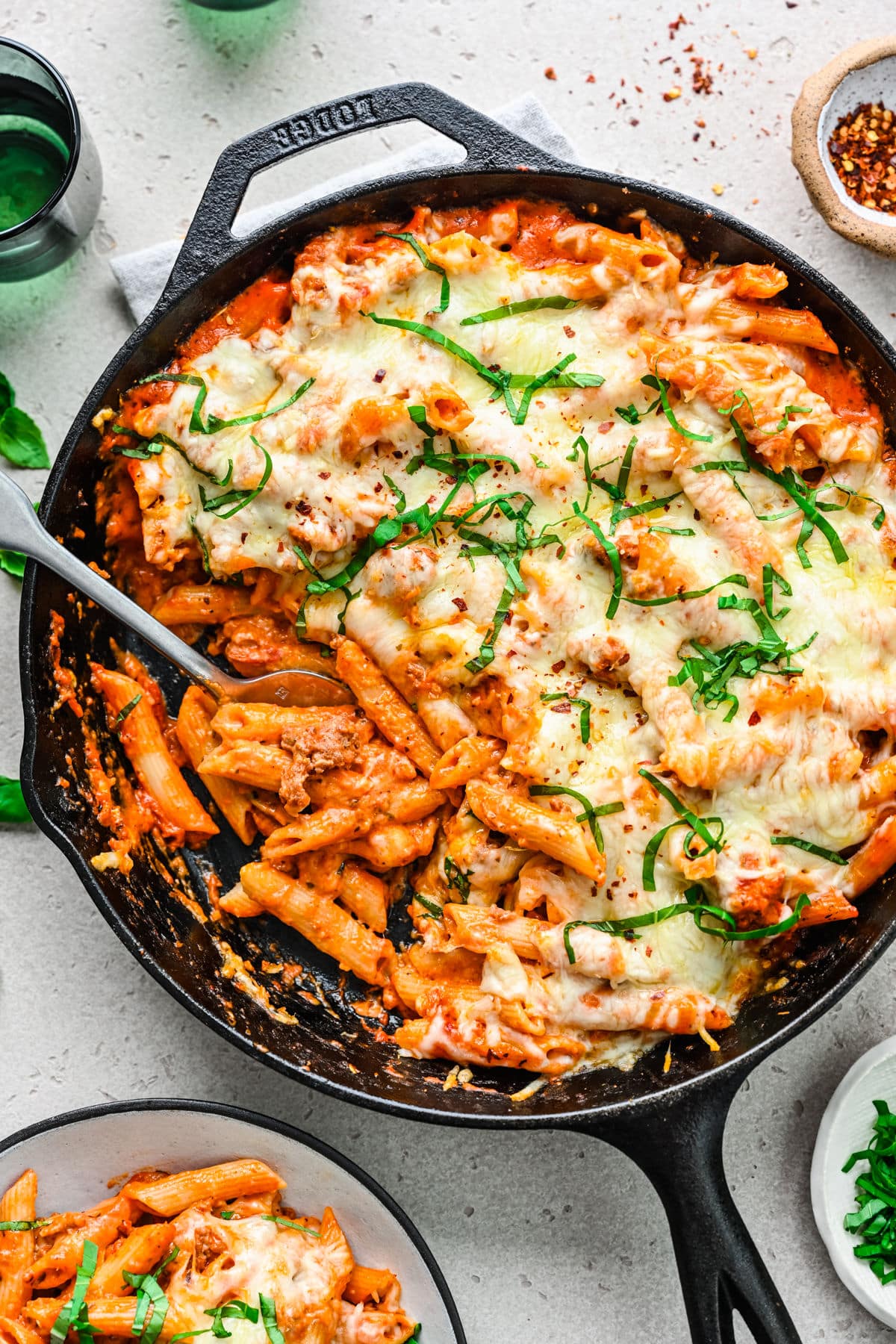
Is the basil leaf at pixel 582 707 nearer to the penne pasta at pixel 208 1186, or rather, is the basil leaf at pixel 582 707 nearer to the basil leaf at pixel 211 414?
the basil leaf at pixel 211 414

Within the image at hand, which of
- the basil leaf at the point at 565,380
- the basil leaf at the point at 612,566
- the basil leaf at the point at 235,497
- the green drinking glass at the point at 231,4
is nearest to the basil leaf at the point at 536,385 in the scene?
the basil leaf at the point at 565,380

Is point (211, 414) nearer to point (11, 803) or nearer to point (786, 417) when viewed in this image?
point (11, 803)

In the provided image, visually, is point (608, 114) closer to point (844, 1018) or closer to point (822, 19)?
point (822, 19)

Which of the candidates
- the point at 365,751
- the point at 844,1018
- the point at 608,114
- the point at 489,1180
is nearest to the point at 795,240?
the point at 608,114

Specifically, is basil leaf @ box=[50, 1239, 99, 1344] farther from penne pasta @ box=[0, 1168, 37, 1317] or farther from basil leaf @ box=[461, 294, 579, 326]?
basil leaf @ box=[461, 294, 579, 326]

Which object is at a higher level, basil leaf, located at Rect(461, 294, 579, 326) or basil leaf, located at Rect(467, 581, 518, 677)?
basil leaf, located at Rect(461, 294, 579, 326)

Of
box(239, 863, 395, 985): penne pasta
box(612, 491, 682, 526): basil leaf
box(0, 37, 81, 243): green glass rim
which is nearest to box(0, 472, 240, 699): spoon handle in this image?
box(239, 863, 395, 985): penne pasta

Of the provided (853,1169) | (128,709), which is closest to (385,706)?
(128,709)
